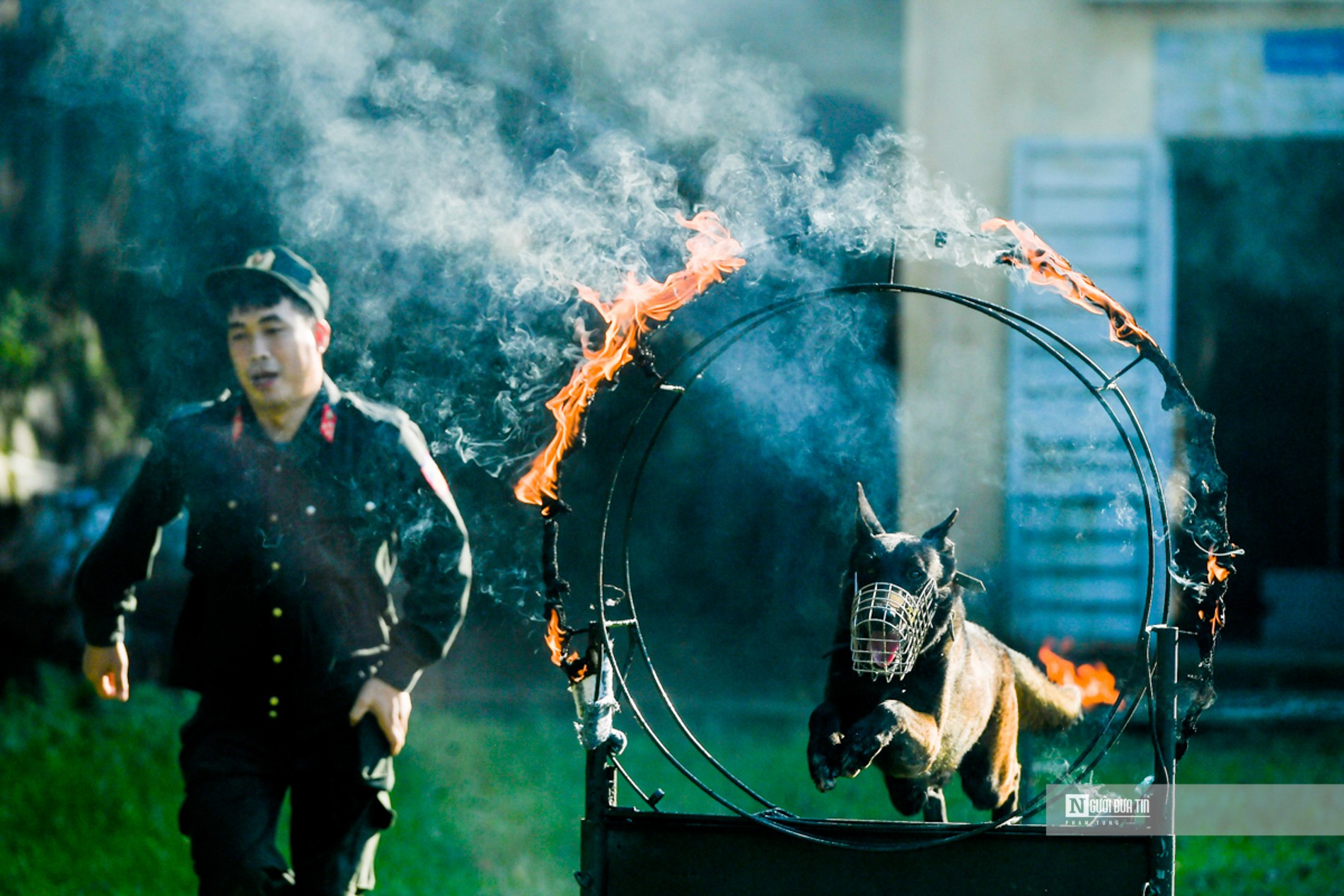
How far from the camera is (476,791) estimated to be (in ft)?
18.9

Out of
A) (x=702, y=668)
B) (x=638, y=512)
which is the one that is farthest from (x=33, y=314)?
(x=702, y=668)

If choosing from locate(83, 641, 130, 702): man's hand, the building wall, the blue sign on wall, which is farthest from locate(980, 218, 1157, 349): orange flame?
the blue sign on wall

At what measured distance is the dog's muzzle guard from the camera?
3.18 m

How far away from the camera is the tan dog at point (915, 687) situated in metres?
3.19

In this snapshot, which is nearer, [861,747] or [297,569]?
[861,747]

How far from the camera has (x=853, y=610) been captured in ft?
10.9

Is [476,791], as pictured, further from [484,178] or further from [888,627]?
[888,627]

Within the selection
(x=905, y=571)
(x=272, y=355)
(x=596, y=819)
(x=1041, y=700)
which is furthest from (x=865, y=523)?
(x=272, y=355)

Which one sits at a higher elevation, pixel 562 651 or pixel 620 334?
pixel 620 334

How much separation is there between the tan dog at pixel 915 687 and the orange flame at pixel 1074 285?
72cm

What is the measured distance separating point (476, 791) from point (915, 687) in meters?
3.10

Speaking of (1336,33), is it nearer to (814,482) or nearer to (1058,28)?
(1058,28)

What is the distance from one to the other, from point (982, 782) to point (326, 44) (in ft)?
12.9

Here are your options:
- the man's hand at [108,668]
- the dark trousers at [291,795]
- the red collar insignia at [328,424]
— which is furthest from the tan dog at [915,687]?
the man's hand at [108,668]
